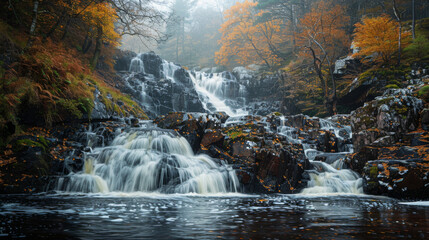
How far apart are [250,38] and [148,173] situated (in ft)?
78.3

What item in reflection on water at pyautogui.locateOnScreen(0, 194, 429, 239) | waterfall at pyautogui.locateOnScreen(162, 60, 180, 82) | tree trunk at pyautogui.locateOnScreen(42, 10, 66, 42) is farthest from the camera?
waterfall at pyautogui.locateOnScreen(162, 60, 180, 82)

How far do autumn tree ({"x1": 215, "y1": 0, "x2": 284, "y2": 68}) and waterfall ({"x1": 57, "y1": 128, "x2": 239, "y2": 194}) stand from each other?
2123 centimetres

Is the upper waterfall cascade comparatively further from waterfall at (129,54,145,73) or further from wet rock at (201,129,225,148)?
wet rock at (201,129,225,148)

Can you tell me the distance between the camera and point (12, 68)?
8016 mm

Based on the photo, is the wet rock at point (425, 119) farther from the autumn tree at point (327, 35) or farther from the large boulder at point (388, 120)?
the autumn tree at point (327, 35)

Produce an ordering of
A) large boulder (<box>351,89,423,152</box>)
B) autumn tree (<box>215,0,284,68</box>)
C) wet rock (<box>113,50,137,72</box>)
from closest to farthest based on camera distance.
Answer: large boulder (<box>351,89,423,152</box>), wet rock (<box>113,50,137,72</box>), autumn tree (<box>215,0,284,68</box>)

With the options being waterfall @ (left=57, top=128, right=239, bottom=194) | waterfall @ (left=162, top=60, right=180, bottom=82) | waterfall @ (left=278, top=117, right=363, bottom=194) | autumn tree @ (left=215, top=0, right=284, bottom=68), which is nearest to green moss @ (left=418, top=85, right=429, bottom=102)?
waterfall @ (left=278, top=117, right=363, bottom=194)

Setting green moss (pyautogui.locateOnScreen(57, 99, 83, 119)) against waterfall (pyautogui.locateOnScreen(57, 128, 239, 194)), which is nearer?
waterfall (pyautogui.locateOnScreen(57, 128, 239, 194))

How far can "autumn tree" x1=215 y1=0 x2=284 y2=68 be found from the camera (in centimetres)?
2752

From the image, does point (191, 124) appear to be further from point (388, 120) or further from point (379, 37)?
point (379, 37)

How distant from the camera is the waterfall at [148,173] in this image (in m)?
6.96

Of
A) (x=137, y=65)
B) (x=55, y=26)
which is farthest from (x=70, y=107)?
(x=137, y=65)

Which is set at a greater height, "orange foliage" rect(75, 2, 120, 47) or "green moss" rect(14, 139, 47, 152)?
"orange foliage" rect(75, 2, 120, 47)

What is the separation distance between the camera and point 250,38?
2792 cm
